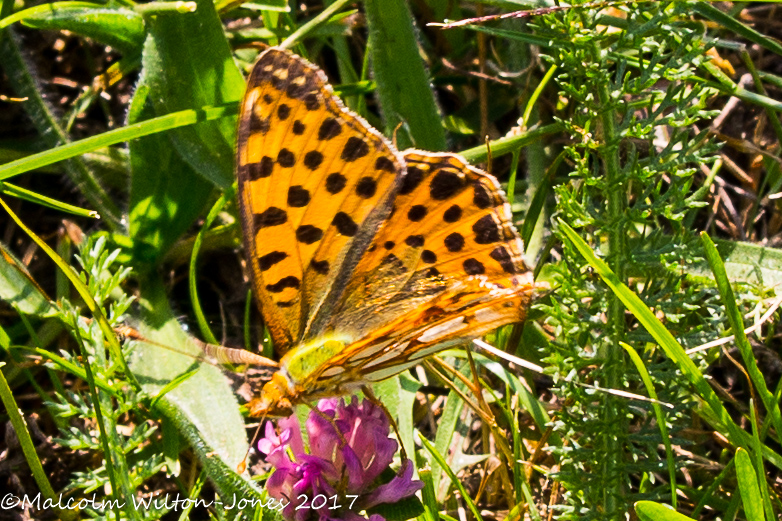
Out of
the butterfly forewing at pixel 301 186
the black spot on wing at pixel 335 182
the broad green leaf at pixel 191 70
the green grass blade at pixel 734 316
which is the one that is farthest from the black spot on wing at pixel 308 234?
the green grass blade at pixel 734 316

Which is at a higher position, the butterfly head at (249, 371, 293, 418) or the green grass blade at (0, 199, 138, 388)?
the green grass blade at (0, 199, 138, 388)

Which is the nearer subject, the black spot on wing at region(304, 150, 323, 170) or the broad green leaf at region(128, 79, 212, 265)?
the black spot on wing at region(304, 150, 323, 170)

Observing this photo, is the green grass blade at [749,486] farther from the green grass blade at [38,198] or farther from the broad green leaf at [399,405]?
the green grass blade at [38,198]

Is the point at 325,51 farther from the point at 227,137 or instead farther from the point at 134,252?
the point at 134,252

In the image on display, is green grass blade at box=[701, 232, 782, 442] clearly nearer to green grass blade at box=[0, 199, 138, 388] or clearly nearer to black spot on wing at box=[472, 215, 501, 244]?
black spot on wing at box=[472, 215, 501, 244]

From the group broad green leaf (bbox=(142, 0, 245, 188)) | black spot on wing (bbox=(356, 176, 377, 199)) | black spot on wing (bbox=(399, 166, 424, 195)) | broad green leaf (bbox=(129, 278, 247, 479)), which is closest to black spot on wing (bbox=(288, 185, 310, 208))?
black spot on wing (bbox=(356, 176, 377, 199))

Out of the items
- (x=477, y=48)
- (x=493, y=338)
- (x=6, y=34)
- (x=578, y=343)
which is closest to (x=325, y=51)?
(x=477, y=48)

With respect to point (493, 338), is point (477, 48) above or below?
above

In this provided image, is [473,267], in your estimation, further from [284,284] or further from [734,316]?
[734,316]
